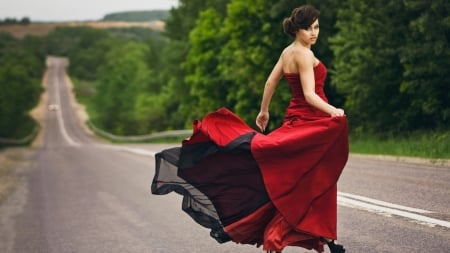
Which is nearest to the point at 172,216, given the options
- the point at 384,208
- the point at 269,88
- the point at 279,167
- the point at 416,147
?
the point at 384,208

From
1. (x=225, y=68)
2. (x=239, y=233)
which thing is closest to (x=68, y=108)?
(x=225, y=68)

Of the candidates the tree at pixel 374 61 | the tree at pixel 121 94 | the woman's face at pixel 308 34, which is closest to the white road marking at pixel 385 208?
the woman's face at pixel 308 34

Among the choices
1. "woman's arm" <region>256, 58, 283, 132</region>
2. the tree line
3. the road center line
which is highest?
"woman's arm" <region>256, 58, 283, 132</region>

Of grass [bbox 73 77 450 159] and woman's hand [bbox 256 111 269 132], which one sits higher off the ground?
woman's hand [bbox 256 111 269 132]

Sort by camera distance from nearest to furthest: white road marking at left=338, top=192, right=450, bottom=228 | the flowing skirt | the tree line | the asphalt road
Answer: the flowing skirt → the asphalt road → white road marking at left=338, top=192, right=450, bottom=228 → the tree line

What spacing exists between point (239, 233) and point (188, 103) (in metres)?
59.2

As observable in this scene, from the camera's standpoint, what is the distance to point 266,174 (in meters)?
5.17

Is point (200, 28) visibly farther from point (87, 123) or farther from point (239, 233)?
point (87, 123)

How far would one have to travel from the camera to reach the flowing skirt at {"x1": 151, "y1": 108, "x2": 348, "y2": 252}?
5.08 metres

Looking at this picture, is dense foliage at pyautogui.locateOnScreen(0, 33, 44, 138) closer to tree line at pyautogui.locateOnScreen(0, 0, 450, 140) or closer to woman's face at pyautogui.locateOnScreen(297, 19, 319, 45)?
tree line at pyautogui.locateOnScreen(0, 0, 450, 140)

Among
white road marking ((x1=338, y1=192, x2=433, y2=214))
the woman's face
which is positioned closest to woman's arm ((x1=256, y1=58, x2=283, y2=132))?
the woman's face

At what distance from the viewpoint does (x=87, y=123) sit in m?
113

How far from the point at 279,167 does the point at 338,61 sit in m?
19.8

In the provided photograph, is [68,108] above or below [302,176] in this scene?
below
